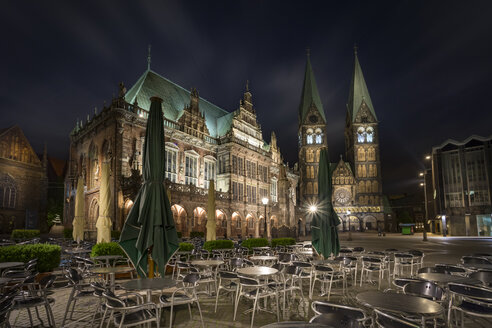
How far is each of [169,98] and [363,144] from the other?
50.0 meters

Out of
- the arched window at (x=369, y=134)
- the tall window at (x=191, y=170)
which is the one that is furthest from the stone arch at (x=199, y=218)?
the arched window at (x=369, y=134)

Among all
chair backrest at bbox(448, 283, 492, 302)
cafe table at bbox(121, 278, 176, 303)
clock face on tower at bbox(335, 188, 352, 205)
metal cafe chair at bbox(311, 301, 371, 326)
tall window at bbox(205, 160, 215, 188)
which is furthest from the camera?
clock face on tower at bbox(335, 188, 352, 205)

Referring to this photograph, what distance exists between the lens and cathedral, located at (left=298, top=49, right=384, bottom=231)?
63.4 meters

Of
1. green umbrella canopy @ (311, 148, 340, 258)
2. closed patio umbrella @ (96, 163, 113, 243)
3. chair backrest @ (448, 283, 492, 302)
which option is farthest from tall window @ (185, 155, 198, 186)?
chair backrest @ (448, 283, 492, 302)

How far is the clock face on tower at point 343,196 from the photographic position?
6506 centimetres

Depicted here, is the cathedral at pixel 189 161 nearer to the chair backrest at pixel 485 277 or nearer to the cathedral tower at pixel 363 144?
the chair backrest at pixel 485 277

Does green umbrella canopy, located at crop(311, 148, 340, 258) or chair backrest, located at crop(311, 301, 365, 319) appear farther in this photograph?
green umbrella canopy, located at crop(311, 148, 340, 258)

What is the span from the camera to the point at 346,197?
65.2 meters

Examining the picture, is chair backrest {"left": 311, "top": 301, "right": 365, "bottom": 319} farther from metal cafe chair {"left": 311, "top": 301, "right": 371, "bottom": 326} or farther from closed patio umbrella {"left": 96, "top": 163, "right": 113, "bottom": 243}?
closed patio umbrella {"left": 96, "top": 163, "right": 113, "bottom": 243}

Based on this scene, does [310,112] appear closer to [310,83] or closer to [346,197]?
[310,83]

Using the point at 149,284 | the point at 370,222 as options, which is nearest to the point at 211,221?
the point at 149,284

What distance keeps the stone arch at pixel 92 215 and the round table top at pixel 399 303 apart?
26.2 meters

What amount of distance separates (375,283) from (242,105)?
1249 inches

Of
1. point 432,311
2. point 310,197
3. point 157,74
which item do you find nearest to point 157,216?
point 432,311
